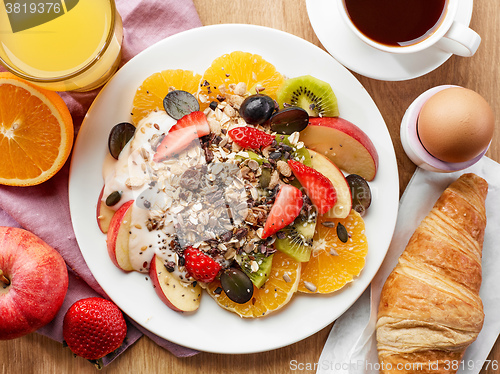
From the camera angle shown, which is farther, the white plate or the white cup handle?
the white plate

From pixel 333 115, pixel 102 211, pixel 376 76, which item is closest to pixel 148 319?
pixel 102 211

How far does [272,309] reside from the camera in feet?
4.89

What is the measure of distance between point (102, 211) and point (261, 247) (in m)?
0.53

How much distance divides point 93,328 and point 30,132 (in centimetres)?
66

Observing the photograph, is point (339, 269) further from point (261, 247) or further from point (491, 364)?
point (491, 364)

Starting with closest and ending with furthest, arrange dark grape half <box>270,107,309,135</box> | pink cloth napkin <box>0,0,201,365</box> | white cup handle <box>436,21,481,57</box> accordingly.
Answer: white cup handle <box>436,21,481,57</box> → dark grape half <box>270,107,309,135</box> → pink cloth napkin <box>0,0,201,365</box>

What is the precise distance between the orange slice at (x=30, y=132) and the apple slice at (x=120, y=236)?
10.1 inches

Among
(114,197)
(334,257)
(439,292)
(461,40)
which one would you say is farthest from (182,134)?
(439,292)

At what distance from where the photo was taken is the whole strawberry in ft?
4.95

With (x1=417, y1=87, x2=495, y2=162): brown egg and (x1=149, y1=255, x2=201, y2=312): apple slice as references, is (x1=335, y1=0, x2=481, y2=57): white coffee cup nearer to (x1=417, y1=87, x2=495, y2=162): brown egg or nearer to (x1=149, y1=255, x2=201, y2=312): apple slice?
(x1=417, y1=87, x2=495, y2=162): brown egg

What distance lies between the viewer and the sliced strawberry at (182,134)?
4.67 ft

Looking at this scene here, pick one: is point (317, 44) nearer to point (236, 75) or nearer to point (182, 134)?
point (236, 75)

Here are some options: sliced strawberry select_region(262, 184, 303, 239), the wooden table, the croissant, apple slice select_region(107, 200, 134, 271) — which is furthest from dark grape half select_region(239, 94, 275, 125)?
the croissant

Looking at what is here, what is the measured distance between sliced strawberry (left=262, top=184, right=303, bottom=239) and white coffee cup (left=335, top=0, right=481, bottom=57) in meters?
0.52
